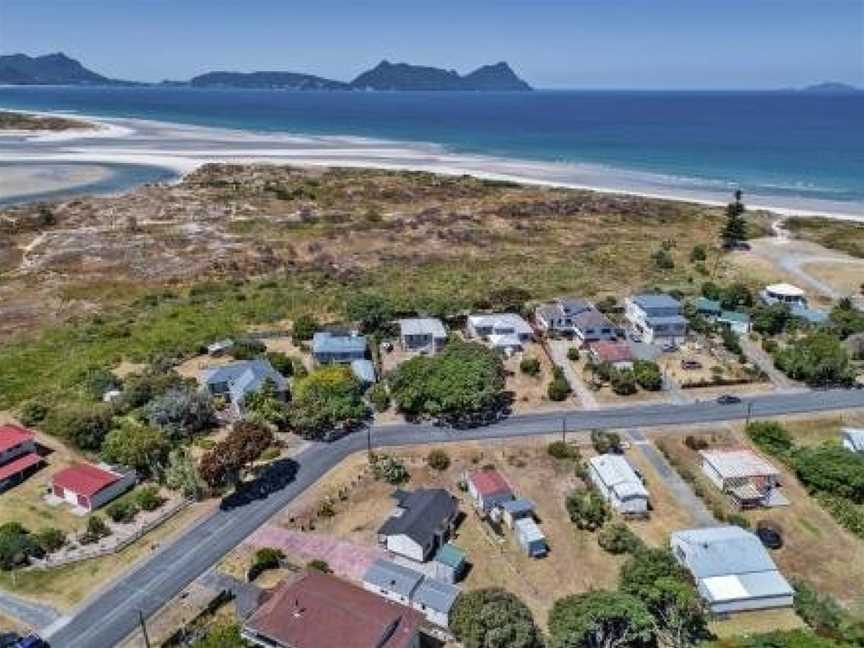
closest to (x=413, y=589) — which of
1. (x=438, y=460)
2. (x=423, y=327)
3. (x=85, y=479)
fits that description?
(x=438, y=460)

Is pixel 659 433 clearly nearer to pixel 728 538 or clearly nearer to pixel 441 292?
pixel 728 538

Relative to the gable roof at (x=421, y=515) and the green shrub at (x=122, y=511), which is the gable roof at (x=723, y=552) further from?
the green shrub at (x=122, y=511)

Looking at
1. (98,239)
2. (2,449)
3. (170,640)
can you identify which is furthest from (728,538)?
(98,239)

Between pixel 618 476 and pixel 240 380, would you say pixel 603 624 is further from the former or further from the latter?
pixel 240 380

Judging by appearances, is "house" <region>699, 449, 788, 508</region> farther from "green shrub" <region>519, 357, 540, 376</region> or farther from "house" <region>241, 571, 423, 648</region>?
"house" <region>241, 571, 423, 648</region>

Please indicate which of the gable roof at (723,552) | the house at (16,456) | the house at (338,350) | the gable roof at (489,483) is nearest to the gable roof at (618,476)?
the gable roof at (723,552)
